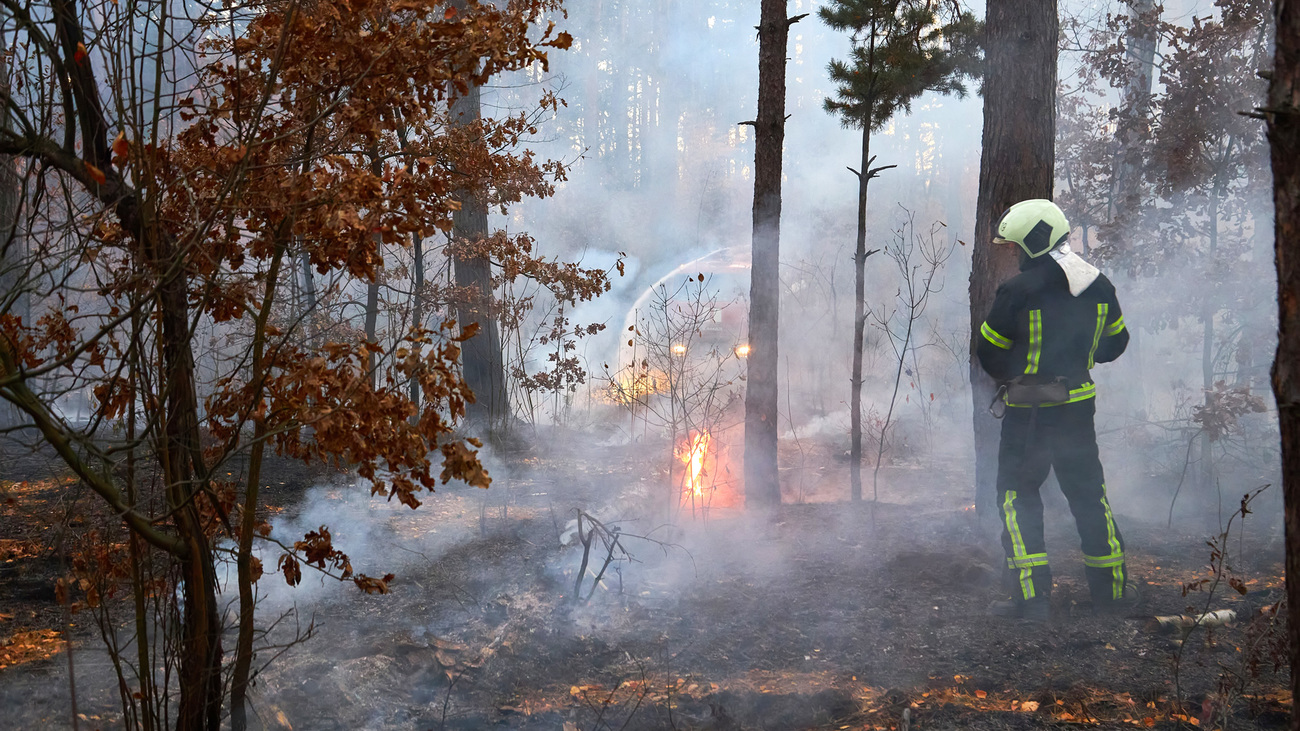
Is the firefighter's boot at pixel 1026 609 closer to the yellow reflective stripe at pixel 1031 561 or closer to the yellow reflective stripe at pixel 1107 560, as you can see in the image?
the yellow reflective stripe at pixel 1031 561

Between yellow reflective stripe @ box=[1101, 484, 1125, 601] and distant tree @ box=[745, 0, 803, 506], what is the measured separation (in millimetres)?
3217

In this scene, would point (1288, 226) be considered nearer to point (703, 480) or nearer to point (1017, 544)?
point (1017, 544)

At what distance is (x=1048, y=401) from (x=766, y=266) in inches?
125

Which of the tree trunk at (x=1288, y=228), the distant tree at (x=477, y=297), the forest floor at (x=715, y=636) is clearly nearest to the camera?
the tree trunk at (x=1288, y=228)

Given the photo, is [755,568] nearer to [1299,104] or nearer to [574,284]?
[574,284]

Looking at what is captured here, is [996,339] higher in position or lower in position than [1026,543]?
higher

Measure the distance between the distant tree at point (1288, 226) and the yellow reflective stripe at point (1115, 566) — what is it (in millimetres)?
2738

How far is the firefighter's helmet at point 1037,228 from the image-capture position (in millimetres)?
4859

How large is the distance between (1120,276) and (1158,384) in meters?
A: 2.87

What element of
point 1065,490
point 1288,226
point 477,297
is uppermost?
point 477,297

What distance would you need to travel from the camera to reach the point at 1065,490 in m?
4.93

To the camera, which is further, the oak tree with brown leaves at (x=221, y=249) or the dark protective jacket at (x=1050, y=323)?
the dark protective jacket at (x=1050, y=323)

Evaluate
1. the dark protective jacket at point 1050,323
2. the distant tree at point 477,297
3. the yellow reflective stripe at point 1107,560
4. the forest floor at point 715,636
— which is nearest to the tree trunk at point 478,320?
the distant tree at point 477,297

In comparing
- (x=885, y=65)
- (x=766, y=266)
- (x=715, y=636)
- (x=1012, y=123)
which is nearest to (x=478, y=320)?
(x=766, y=266)
